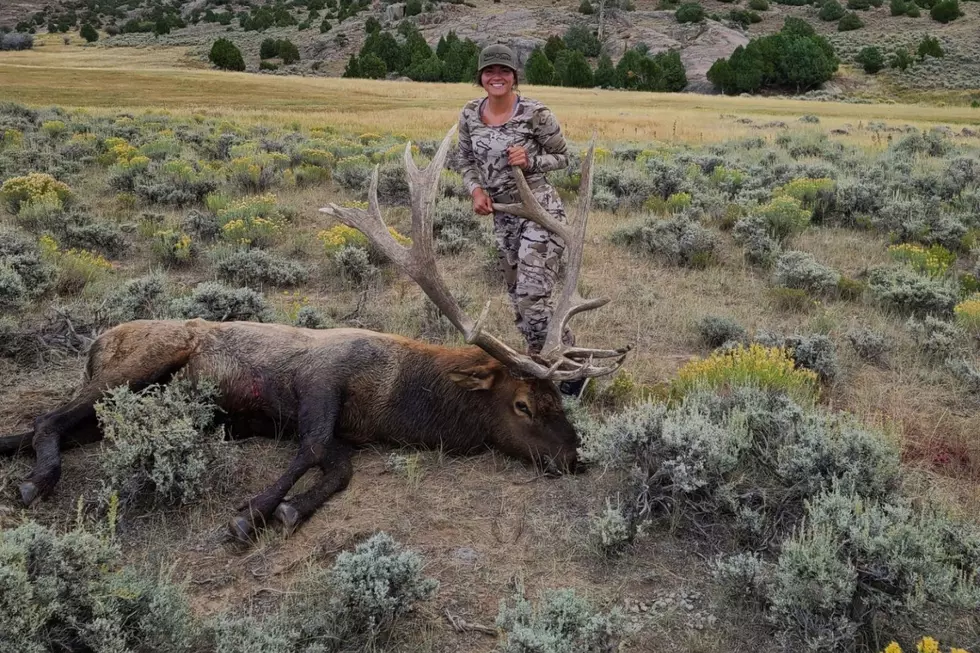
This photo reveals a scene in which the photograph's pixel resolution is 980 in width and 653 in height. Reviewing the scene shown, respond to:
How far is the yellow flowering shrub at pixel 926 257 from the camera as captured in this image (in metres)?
7.75

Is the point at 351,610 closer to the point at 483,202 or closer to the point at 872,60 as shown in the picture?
the point at 483,202

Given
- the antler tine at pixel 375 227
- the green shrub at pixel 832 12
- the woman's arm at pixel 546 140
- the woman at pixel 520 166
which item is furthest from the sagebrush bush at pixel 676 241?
the green shrub at pixel 832 12

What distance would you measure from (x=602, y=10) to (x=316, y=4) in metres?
50.3

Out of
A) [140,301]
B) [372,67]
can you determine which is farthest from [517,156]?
[372,67]

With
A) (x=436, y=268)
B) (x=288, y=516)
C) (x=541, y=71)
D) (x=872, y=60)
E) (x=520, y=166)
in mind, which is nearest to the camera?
(x=288, y=516)

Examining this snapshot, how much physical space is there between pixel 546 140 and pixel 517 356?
1.91m

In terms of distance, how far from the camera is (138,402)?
4148 mm

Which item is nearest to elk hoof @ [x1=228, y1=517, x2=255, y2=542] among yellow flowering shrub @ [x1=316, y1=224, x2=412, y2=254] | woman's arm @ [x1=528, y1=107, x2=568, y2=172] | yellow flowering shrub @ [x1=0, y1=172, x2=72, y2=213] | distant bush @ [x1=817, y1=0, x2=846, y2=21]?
woman's arm @ [x1=528, y1=107, x2=568, y2=172]

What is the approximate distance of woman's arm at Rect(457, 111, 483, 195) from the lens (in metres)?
5.32

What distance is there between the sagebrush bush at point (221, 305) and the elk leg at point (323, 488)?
230 cm

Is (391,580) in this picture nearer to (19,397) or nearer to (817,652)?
(817,652)

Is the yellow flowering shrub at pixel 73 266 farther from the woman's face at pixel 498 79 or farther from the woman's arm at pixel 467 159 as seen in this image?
the woman's face at pixel 498 79

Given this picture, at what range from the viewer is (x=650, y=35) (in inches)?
3009

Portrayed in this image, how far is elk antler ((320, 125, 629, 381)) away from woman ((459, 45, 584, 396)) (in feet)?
1.26
